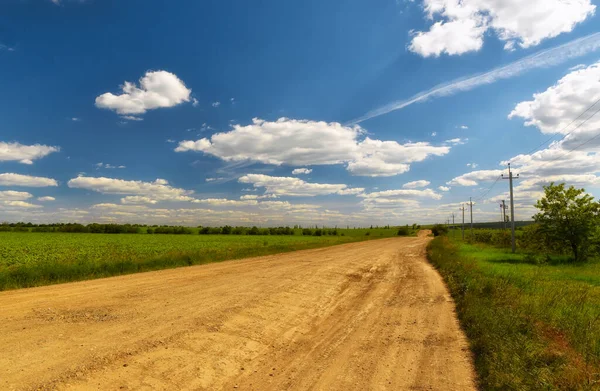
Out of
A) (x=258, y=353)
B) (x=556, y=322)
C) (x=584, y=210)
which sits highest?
(x=584, y=210)

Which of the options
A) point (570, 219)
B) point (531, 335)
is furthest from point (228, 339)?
point (570, 219)

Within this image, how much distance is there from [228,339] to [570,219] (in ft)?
101

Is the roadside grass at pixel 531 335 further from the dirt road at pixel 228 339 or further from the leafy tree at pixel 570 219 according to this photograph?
the leafy tree at pixel 570 219

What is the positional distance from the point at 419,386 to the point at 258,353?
12.1 ft

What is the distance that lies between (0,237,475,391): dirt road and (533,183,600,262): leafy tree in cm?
2079

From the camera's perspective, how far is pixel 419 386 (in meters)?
6.48

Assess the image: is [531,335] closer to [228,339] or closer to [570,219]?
[228,339]

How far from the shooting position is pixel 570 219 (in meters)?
28.2

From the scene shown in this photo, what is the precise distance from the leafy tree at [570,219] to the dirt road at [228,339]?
2079 cm

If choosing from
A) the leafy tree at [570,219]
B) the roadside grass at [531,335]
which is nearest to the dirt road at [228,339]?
the roadside grass at [531,335]

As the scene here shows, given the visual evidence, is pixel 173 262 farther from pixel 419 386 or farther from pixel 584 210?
pixel 584 210

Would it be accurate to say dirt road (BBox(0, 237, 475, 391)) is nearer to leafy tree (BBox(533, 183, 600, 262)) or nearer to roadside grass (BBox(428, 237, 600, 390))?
roadside grass (BBox(428, 237, 600, 390))

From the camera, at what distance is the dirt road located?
21.8 ft

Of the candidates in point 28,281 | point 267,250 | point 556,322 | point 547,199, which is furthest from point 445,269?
point 28,281
